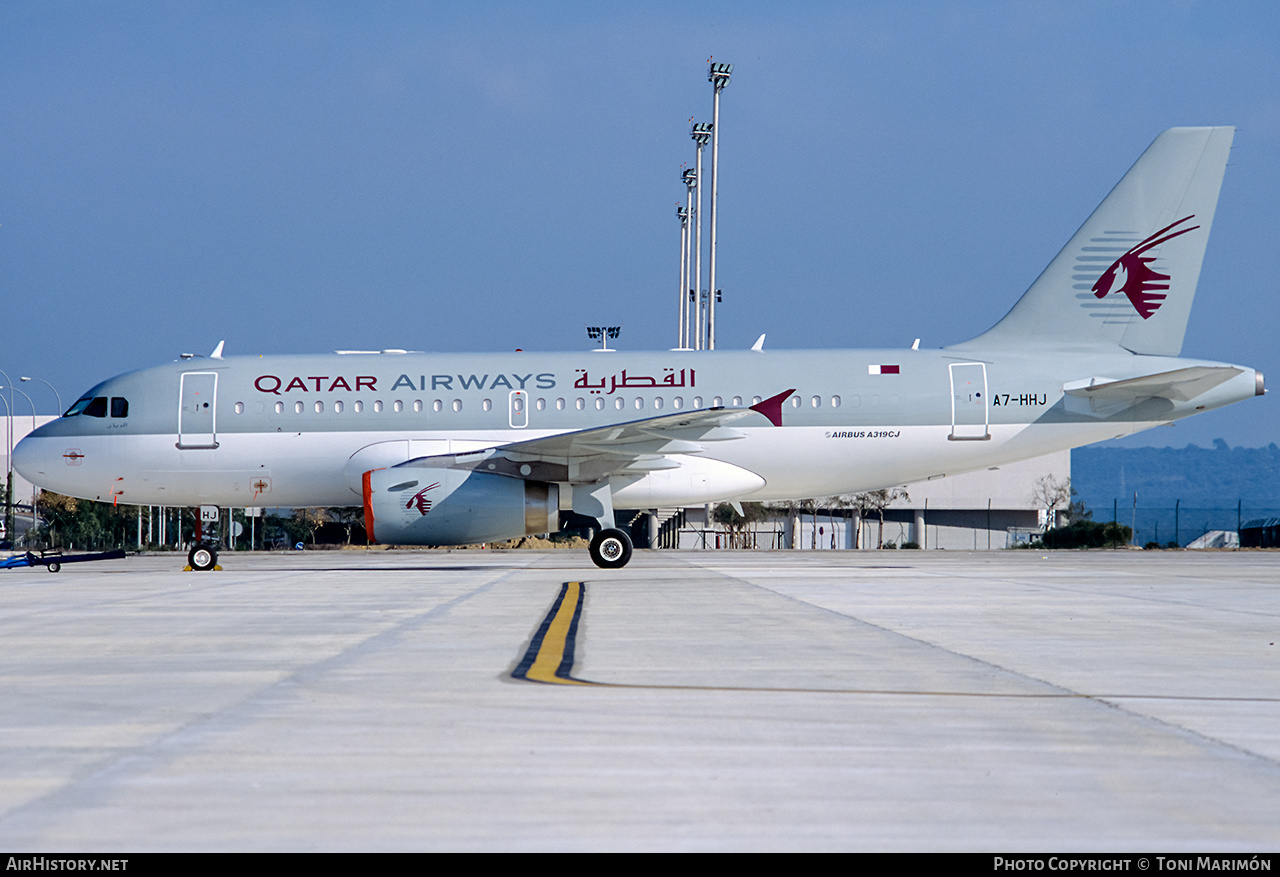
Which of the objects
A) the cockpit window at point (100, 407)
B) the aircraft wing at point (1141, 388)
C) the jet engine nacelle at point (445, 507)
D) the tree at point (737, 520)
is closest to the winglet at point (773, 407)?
the jet engine nacelle at point (445, 507)

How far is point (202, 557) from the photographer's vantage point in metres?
24.1

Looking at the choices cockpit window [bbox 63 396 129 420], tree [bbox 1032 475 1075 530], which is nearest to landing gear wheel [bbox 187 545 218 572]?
cockpit window [bbox 63 396 129 420]

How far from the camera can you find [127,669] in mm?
8102

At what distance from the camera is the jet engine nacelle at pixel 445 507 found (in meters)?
20.9

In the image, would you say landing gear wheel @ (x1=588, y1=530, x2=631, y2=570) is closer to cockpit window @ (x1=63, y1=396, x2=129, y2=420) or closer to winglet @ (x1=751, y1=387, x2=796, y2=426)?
winglet @ (x1=751, y1=387, x2=796, y2=426)

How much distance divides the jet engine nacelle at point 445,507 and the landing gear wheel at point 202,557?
4.84 meters

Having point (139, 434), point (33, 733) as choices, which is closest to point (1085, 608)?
point (33, 733)

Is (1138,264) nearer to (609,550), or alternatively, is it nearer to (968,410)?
(968,410)

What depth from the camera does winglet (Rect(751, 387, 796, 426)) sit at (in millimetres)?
21453

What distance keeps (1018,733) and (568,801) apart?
2384mm

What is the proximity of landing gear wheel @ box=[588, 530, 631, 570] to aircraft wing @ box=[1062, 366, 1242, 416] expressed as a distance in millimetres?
8901

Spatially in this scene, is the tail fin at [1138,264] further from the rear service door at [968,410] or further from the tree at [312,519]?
the tree at [312,519]

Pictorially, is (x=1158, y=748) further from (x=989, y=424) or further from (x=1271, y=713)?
(x=989, y=424)

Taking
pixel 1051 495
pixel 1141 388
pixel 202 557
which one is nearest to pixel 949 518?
pixel 1051 495
